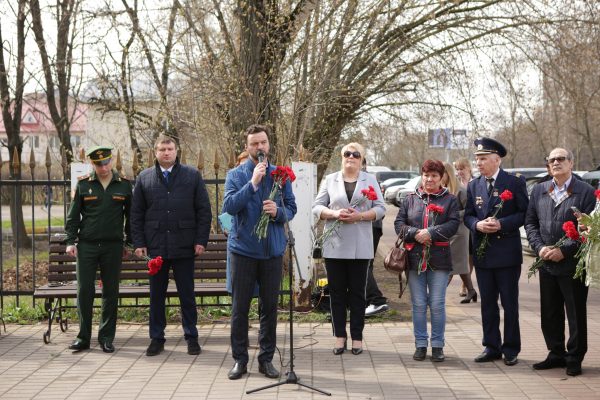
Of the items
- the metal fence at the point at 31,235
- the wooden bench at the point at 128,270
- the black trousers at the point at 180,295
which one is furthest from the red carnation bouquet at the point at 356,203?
the metal fence at the point at 31,235

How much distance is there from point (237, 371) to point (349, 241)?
5.10 ft

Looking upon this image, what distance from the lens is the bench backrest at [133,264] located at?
29.3 ft

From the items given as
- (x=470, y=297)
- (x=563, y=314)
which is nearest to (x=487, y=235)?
(x=563, y=314)

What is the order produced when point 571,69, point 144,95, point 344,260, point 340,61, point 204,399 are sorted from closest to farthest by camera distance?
point 204,399
point 344,260
point 340,61
point 571,69
point 144,95

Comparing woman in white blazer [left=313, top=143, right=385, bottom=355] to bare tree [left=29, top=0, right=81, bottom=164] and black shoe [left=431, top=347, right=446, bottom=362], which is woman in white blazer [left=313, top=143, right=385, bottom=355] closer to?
black shoe [left=431, top=347, right=446, bottom=362]

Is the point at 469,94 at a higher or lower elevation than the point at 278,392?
higher

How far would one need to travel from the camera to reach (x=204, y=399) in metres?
6.10

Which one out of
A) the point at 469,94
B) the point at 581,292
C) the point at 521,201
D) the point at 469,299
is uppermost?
the point at 469,94

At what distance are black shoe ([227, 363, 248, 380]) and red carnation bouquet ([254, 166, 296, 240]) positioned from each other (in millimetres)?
1038

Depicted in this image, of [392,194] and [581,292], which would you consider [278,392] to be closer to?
[581,292]

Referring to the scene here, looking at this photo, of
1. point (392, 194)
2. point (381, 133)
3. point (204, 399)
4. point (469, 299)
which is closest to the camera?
point (204, 399)

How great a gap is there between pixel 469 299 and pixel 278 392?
5053mm

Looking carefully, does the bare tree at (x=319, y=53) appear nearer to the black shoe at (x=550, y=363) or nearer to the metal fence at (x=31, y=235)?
the metal fence at (x=31, y=235)

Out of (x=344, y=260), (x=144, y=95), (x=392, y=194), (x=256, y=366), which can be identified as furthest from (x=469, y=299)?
(x=392, y=194)
